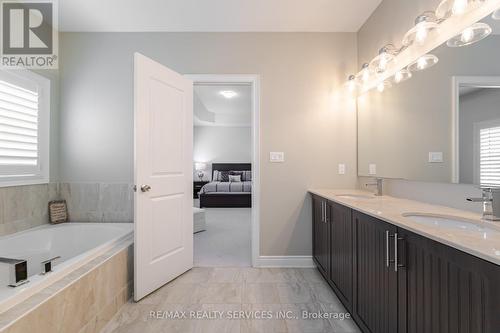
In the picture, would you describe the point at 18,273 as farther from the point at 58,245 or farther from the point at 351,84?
the point at 351,84

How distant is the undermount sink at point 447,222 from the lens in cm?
120

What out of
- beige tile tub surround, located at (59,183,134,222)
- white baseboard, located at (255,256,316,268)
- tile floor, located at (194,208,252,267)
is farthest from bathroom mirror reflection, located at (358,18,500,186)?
beige tile tub surround, located at (59,183,134,222)

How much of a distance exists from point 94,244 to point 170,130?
4.63 ft

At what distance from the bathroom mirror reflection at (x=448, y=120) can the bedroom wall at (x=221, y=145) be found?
21.9 ft

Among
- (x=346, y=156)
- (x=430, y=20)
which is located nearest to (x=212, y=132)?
(x=346, y=156)

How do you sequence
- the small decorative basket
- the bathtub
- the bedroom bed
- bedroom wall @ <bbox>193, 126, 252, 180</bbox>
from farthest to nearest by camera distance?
1. bedroom wall @ <bbox>193, 126, 252, 180</bbox>
2. the bedroom bed
3. the small decorative basket
4. the bathtub

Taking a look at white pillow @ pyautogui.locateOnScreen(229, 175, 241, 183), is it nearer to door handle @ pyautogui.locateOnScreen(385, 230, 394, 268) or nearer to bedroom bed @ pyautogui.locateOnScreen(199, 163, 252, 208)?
bedroom bed @ pyautogui.locateOnScreen(199, 163, 252, 208)

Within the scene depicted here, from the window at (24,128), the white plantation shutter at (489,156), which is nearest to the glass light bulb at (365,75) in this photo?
the white plantation shutter at (489,156)

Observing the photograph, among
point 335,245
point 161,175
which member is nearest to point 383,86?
point 335,245

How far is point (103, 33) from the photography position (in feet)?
8.82

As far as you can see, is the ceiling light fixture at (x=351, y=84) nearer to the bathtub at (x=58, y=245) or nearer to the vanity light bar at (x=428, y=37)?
the vanity light bar at (x=428, y=37)

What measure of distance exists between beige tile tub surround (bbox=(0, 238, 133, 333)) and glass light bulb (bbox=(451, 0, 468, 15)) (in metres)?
2.74

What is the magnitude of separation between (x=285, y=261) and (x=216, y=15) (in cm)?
272

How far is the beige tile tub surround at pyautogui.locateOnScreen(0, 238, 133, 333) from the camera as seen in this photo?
1.12 meters
